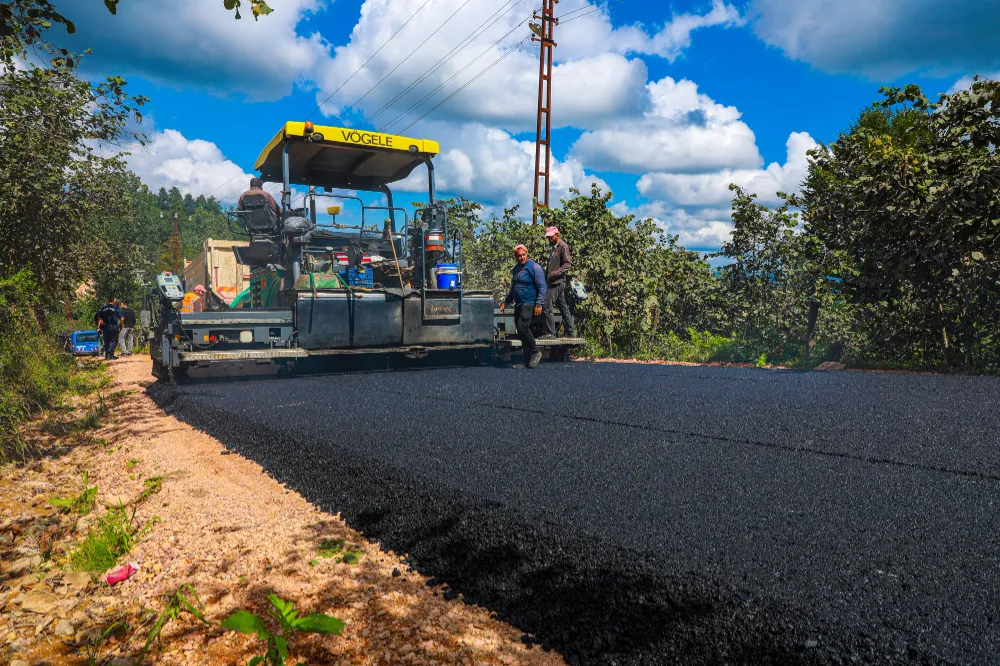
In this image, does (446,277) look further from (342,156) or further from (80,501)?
(80,501)

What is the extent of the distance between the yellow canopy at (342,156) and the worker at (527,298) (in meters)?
1.91

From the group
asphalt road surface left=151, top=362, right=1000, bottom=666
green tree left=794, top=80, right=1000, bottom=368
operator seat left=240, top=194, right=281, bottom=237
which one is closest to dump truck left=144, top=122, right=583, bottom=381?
operator seat left=240, top=194, right=281, bottom=237

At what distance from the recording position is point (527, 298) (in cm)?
882

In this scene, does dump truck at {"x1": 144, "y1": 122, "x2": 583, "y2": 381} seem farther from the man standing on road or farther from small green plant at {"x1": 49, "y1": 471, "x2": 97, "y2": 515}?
the man standing on road

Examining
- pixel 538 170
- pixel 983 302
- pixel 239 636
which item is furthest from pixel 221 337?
pixel 538 170

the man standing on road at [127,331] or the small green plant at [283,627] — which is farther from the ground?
the man standing on road at [127,331]

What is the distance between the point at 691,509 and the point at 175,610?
2.01 metres

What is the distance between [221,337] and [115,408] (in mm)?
1520

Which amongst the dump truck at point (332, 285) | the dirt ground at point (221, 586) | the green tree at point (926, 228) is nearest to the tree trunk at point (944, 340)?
the green tree at point (926, 228)

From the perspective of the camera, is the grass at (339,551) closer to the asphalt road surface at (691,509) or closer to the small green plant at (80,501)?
the asphalt road surface at (691,509)

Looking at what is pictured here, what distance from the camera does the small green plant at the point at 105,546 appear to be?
3.12m

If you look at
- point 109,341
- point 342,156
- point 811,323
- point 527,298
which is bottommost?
point 109,341

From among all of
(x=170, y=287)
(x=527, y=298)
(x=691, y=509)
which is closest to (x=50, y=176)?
(x=170, y=287)

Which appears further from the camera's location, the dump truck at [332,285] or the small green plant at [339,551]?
the dump truck at [332,285]
